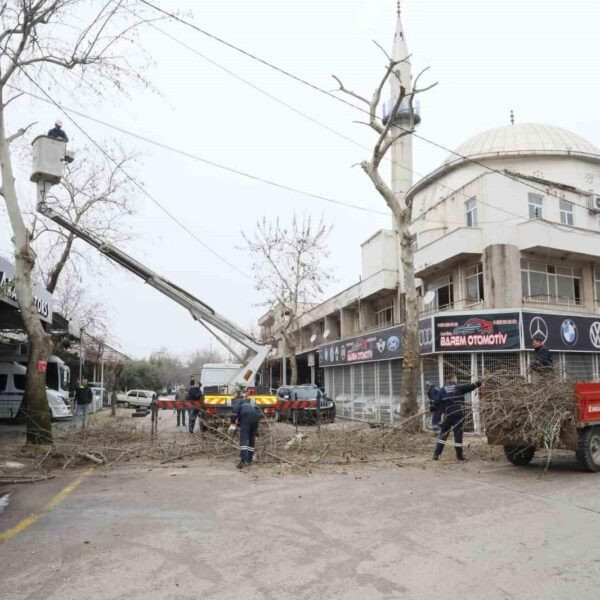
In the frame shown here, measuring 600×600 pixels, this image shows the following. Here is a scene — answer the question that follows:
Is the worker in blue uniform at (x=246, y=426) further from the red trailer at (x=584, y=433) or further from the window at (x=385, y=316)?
the window at (x=385, y=316)

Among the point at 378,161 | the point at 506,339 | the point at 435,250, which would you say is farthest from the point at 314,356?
the point at 378,161

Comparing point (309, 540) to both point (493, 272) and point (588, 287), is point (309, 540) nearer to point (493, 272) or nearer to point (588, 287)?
point (493, 272)

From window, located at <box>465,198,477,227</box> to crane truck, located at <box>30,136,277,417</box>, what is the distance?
14035 millimetres

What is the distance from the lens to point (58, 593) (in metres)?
4.40

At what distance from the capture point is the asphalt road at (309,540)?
4.53 m

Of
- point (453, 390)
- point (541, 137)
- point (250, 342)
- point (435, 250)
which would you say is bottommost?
point (453, 390)

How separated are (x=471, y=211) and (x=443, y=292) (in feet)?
12.9

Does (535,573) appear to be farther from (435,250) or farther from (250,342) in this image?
(435,250)

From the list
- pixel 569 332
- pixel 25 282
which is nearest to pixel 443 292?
pixel 569 332

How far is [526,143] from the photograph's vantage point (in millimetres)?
30344

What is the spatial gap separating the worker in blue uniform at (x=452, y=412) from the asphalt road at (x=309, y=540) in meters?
2.29

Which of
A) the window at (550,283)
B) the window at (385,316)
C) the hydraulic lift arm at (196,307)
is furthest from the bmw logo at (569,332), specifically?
the hydraulic lift arm at (196,307)

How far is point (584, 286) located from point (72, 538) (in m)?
24.5

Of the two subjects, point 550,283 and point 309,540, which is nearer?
point 309,540
